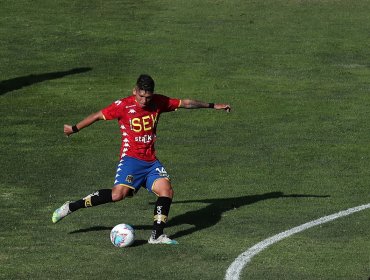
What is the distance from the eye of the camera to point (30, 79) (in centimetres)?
3155

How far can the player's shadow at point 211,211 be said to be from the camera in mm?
17072

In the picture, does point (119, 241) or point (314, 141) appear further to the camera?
point (314, 141)

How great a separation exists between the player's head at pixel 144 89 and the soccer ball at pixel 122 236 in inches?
76.5

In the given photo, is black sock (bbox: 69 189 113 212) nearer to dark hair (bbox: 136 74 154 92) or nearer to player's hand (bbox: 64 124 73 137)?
player's hand (bbox: 64 124 73 137)

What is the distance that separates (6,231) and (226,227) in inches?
132

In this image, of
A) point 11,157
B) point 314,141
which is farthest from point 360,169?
point 11,157

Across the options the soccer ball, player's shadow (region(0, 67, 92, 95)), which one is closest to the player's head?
the soccer ball

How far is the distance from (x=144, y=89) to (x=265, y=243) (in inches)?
111

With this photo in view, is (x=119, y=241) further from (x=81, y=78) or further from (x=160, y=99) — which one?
(x=81, y=78)

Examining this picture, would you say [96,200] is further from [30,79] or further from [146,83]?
[30,79]

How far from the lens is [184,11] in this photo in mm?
39719

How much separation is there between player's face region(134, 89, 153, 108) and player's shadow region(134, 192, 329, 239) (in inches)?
79.3

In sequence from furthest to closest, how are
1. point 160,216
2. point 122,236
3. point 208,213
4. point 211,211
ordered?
point 211,211, point 208,213, point 160,216, point 122,236

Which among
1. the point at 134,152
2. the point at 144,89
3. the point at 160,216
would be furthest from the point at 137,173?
A: the point at 144,89
